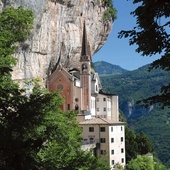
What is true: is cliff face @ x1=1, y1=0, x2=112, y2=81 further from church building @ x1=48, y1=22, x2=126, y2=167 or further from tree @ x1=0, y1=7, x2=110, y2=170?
tree @ x1=0, y1=7, x2=110, y2=170

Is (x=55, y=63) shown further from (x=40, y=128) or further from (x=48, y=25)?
(x=40, y=128)

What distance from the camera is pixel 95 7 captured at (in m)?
66.8

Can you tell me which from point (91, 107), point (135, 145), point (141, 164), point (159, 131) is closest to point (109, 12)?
point (91, 107)

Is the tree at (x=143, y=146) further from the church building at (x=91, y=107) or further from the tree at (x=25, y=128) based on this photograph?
the tree at (x=25, y=128)

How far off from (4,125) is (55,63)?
47.0 m

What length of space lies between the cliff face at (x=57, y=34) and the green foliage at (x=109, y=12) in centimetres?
93

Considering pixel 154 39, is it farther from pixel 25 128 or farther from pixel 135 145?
pixel 135 145

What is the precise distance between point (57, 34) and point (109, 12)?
17319 millimetres

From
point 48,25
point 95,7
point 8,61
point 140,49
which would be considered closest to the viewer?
point 140,49

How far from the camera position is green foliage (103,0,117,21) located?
69812 millimetres

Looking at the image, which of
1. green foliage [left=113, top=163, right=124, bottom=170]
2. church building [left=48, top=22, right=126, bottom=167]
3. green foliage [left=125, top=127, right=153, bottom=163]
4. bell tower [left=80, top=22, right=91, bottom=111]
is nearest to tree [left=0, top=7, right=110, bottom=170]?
church building [left=48, top=22, right=126, bottom=167]

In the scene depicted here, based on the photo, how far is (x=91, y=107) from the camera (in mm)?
72562

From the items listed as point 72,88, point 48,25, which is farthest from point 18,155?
point 72,88

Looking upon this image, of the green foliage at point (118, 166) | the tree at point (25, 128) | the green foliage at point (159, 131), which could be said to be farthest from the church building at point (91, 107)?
the green foliage at point (159, 131)
